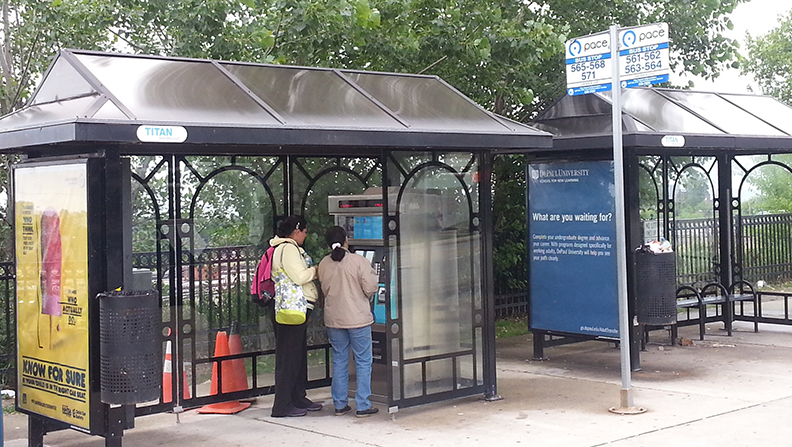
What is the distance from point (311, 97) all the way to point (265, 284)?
1.62 meters

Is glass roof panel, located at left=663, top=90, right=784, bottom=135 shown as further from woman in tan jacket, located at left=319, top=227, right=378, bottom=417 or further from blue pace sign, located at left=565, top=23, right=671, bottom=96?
woman in tan jacket, located at left=319, top=227, right=378, bottom=417

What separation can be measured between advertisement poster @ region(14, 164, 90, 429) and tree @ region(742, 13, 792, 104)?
25.8 m

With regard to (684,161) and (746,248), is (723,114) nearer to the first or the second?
(684,161)

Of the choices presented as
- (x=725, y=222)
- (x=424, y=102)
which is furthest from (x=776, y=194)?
(x=424, y=102)

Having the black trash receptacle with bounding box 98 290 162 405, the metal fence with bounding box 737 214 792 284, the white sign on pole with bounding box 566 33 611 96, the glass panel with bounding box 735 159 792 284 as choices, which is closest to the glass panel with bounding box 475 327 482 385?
the white sign on pole with bounding box 566 33 611 96

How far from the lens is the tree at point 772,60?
28822 millimetres

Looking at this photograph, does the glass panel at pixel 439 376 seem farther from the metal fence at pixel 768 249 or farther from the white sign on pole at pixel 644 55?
the metal fence at pixel 768 249

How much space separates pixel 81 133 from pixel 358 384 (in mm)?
3320

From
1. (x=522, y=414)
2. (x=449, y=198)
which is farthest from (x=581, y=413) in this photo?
(x=449, y=198)

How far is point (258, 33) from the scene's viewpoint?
385 inches

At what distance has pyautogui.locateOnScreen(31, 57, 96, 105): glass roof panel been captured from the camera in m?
6.59

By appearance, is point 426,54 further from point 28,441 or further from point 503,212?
point 28,441

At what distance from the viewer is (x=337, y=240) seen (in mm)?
7727

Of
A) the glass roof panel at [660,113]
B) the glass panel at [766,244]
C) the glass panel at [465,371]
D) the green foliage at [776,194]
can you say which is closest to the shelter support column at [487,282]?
the glass panel at [465,371]
